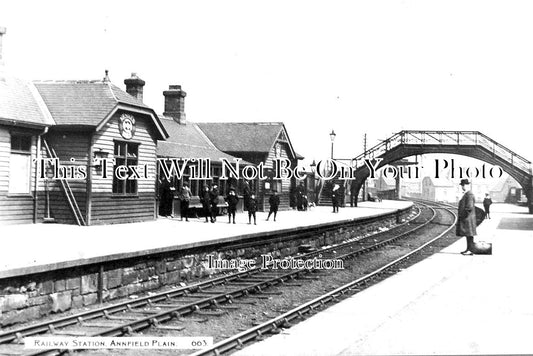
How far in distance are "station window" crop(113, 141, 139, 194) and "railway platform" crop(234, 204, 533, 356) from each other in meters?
10.2

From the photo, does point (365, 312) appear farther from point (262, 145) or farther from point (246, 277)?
point (262, 145)

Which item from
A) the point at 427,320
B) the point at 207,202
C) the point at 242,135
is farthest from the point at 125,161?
the point at 427,320

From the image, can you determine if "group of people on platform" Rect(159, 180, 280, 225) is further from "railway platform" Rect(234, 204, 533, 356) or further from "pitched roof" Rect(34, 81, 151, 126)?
"railway platform" Rect(234, 204, 533, 356)

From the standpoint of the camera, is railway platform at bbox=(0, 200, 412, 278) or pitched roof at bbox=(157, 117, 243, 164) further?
pitched roof at bbox=(157, 117, 243, 164)

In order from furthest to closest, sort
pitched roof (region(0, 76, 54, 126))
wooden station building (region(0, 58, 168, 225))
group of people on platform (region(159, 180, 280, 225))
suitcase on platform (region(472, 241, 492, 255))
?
group of people on platform (region(159, 180, 280, 225))
wooden station building (region(0, 58, 168, 225))
pitched roof (region(0, 76, 54, 126))
suitcase on platform (region(472, 241, 492, 255))

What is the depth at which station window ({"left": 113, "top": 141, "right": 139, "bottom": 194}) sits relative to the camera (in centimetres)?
1938

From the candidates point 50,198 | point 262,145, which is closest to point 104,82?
point 50,198

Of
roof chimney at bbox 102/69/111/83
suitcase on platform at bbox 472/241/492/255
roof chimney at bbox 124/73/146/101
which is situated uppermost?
roof chimney at bbox 124/73/146/101

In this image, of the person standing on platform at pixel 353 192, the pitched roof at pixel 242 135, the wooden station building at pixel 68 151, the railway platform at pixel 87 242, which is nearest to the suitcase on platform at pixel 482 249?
the railway platform at pixel 87 242

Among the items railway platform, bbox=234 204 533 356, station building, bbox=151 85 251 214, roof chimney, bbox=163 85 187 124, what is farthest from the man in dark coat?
roof chimney, bbox=163 85 187 124

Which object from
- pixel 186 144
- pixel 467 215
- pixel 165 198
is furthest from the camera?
pixel 186 144

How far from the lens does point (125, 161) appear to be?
19703 millimetres

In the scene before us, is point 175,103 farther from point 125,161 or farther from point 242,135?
point 125,161

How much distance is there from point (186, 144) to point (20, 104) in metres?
9.18
